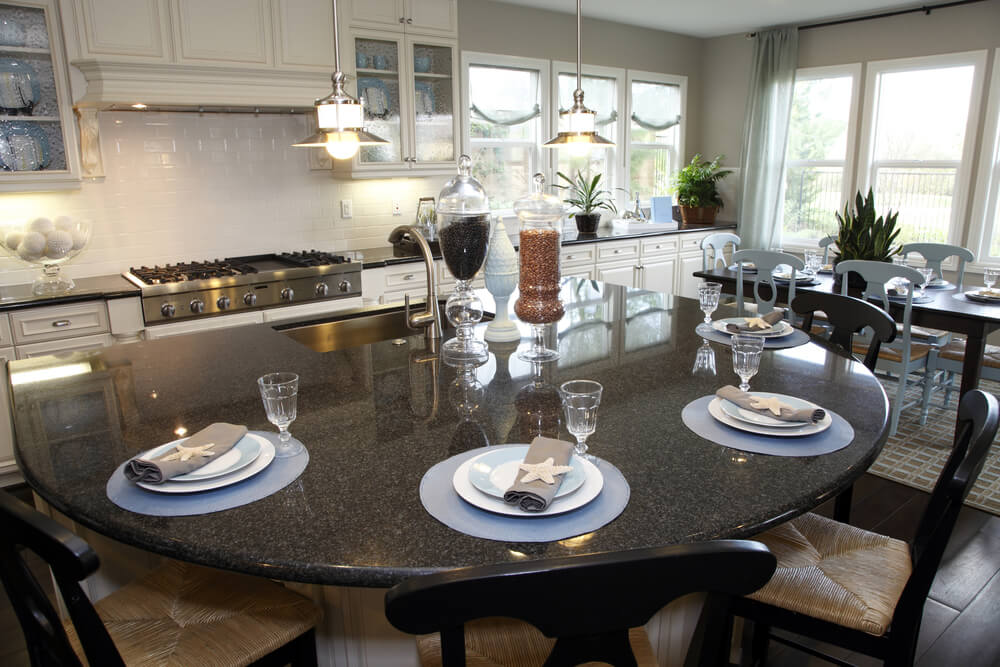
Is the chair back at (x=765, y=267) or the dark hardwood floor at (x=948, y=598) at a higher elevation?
the chair back at (x=765, y=267)

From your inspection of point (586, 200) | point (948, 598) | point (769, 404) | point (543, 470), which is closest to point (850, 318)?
point (769, 404)

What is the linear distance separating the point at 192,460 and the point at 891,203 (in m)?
5.77

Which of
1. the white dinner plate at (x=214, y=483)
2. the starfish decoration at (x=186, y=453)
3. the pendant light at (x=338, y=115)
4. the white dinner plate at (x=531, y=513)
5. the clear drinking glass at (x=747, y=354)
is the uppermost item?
the pendant light at (x=338, y=115)

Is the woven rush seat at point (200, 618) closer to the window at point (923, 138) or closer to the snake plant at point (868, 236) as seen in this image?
the snake plant at point (868, 236)

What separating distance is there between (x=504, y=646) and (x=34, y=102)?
3.30 m

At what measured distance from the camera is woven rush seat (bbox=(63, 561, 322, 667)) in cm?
114

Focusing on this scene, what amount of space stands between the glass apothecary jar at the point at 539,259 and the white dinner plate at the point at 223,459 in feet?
2.59

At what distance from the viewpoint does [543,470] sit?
1.09m

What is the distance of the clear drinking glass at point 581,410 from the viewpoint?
121 centimetres

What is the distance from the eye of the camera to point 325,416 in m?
1.47

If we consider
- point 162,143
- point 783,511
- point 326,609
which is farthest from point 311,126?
point 783,511

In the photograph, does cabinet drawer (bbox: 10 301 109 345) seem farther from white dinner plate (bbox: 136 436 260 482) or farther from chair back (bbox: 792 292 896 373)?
chair back (bbox: 792 292 896 373)

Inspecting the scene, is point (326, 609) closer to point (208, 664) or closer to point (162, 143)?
point (208, 664)

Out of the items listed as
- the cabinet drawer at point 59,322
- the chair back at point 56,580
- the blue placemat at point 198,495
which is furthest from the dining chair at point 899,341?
the cabinet drawer at point 59,322
